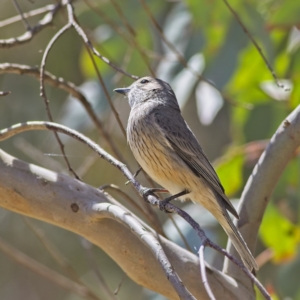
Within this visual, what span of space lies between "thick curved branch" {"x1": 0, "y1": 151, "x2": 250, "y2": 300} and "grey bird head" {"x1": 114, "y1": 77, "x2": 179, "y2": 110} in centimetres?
130

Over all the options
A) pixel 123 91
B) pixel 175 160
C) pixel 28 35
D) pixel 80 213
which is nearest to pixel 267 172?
pixel 175 160

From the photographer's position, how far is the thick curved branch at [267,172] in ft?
8.87

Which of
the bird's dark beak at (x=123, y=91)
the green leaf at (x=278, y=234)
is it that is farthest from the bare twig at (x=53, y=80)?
the green leaf at (x=278, y=234)

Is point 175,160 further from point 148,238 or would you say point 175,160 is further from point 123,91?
point 148,238

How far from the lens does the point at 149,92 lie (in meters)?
3.83

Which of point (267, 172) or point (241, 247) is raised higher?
point (267, 172)

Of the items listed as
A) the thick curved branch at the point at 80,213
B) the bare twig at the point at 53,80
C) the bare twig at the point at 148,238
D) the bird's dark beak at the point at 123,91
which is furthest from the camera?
the bird's dark beak at the point at 123,91

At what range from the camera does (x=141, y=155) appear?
3232 mm

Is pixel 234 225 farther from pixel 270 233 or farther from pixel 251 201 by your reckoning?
pixel 270 233

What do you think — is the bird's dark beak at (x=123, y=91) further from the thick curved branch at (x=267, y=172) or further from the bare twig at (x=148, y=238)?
the bare twig at (x=148, y=238)

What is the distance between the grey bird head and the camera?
12.4 feet

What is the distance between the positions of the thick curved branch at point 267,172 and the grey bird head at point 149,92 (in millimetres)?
1120

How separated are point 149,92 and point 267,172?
1.29 m

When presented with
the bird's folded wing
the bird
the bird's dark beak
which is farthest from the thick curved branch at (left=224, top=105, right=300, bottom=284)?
the bird's dark beak
